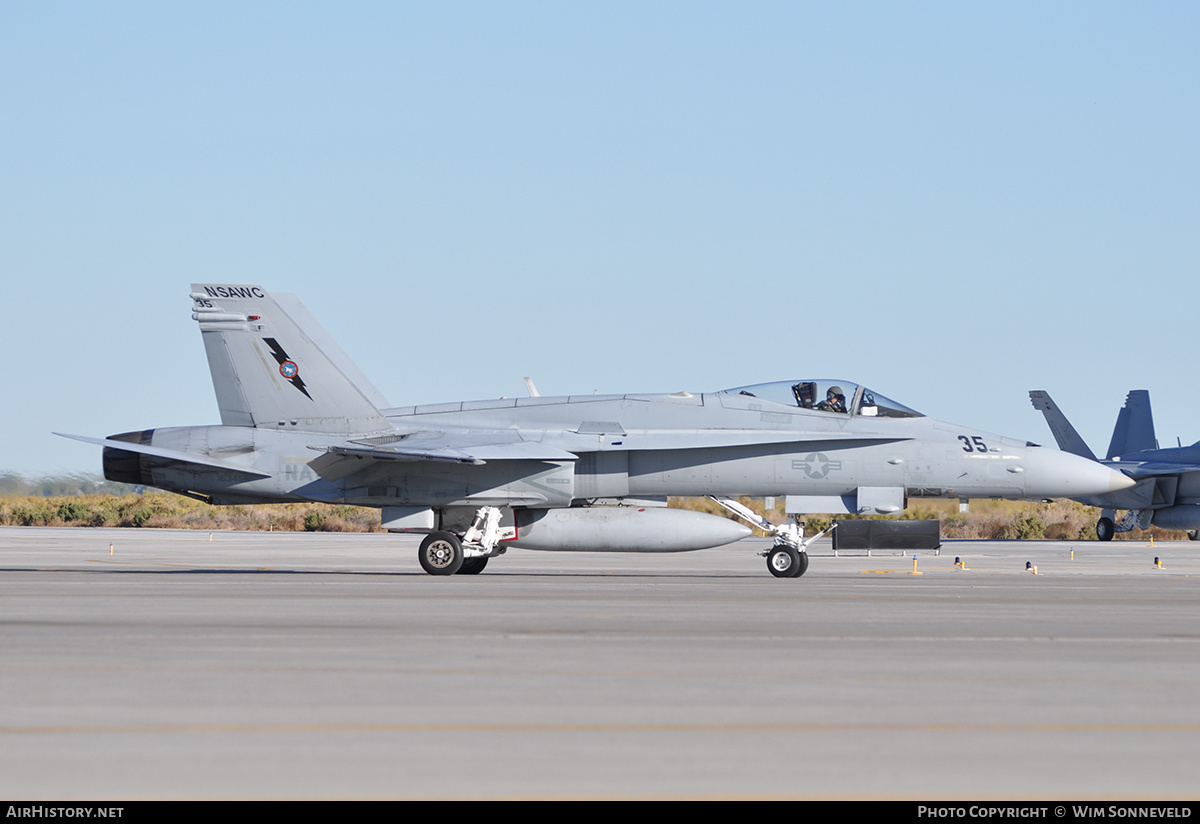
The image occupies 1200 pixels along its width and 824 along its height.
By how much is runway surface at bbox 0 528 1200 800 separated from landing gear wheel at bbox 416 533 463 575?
472 cm

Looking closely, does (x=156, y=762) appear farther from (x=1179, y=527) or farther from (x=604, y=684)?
(x=1179, y=527)

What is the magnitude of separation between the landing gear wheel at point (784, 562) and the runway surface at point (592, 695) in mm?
4213

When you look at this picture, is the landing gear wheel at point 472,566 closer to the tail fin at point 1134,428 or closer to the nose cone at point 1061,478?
the nose cone at point 1061,478

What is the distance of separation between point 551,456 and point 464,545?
2017 mm

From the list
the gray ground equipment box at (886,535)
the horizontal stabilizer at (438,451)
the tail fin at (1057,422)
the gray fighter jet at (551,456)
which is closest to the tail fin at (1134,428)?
the tail fin at (1057,422)

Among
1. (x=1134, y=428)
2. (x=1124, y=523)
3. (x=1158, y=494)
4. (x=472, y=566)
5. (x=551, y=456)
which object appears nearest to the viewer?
(x=551, y=456)

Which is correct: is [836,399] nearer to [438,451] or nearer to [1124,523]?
[438,451]

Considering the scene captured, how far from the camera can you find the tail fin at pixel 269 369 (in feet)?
69.7

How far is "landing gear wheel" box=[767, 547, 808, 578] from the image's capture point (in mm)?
19938

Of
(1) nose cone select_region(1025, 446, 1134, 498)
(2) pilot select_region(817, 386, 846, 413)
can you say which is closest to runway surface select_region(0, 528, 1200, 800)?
(1) nose cone select_region(1025, 446, 1134, 498)

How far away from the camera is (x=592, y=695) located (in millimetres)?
7266

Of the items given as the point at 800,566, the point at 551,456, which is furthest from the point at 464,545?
the point at 800,566
